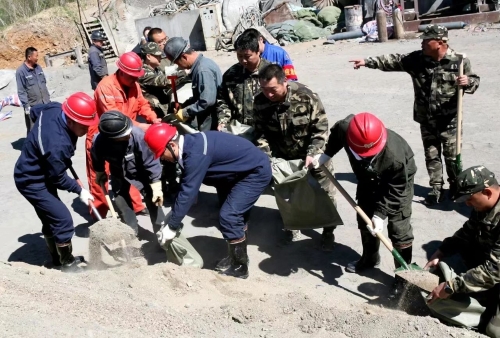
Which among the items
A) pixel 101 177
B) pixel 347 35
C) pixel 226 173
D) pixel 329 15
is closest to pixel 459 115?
pixel 226 173

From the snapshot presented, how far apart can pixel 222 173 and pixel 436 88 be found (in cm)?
275

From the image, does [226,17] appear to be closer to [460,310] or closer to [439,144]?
[439,144]

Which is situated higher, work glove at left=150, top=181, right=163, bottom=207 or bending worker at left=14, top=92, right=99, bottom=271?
bending worker at left=14, top=92, right=99, bottom=271

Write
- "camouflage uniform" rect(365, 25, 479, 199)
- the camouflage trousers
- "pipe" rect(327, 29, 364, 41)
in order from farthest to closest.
→ "pipe" rect(327, 29, 364, 41) < the camouflage trousers < "camouflage uniform" rect(365, 25, 479, 199)

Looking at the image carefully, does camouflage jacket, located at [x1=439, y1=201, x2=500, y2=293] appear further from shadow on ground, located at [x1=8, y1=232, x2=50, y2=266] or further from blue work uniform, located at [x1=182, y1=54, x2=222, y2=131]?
shadow on ground, located at [x1=8, y1=232, x2=50, y2=266]

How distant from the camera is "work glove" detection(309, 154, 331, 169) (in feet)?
17.5

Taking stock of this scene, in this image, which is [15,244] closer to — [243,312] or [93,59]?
[243,312]

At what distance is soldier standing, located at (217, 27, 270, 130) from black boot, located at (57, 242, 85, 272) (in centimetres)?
204

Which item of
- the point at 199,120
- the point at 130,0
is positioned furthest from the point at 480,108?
the point at 130,0

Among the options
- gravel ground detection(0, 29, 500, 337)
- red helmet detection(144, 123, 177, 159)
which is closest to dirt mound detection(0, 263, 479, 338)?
gravel ground detection(0, 29, 500, 337)

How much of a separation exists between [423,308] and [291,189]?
1.70 metres

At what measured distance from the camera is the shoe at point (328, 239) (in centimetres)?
595

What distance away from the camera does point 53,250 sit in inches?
238

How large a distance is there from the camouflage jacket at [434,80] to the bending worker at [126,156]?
3037 mm
